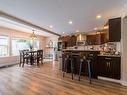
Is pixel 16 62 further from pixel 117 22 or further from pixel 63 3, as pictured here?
pixel 117 22

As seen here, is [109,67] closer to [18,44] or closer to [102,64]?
[102,64]

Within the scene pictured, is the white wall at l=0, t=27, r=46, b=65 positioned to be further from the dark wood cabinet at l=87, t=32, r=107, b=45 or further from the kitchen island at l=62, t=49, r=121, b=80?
the dark wood cabinet at l=87, t=32, r=107, b=45

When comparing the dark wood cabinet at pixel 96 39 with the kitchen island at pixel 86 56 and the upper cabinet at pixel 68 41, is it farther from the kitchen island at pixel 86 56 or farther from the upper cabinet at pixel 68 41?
the kitchen island at pixel 86 56

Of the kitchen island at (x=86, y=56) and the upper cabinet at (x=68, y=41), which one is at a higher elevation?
the upper cabinet at (x=68, y=41)

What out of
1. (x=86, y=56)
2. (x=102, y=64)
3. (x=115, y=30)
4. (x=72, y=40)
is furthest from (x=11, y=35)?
(x=115, y=30)

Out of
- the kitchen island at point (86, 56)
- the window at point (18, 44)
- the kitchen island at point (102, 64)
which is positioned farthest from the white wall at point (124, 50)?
the window at point (18, 44)

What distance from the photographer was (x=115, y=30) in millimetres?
4098

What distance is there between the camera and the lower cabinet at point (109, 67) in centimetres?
386

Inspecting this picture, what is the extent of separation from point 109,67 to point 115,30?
132 centimetres

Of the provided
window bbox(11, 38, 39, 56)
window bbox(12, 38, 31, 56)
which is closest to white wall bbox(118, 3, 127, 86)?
window bbox(11, 38, 39, 56)

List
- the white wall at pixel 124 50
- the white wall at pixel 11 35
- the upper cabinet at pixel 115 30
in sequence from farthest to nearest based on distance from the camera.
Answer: the white wall at pixel 11 35, the upper cabinet at pixel 115 30, the white wall at pixel 124 50

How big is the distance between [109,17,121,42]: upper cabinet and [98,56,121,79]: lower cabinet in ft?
2.38

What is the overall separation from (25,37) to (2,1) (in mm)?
5566

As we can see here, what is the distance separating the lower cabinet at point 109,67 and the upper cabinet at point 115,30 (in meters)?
0.73
